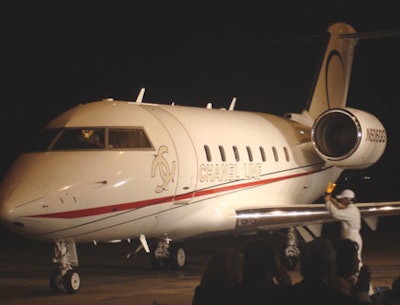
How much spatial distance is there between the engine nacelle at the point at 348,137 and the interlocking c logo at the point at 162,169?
5067 mm

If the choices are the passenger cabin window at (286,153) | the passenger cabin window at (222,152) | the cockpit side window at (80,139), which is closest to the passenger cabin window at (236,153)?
the passenger cabin window at (222,152)

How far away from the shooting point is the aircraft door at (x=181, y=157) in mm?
16516

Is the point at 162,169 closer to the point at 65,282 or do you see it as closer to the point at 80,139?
the point at 80,139

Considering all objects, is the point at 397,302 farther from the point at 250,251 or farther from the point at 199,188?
the point at 199,188

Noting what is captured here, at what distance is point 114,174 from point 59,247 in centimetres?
147

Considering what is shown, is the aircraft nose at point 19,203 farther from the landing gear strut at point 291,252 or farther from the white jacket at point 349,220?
the landing gear strut at point 291,252

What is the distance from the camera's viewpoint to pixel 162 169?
1603cm

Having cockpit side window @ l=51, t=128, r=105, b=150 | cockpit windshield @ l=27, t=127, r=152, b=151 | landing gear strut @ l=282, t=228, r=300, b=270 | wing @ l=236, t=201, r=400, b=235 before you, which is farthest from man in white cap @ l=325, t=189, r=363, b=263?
landing gear strut @ l=282, t=228, r=300, b=270

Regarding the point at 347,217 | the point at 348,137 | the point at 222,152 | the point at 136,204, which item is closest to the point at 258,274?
the point at 347,217

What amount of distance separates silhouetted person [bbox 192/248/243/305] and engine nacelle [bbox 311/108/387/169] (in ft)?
42.4

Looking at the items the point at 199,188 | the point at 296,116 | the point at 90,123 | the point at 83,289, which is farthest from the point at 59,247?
the point at 296,116

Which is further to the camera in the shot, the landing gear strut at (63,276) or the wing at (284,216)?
the wing at (284,216)

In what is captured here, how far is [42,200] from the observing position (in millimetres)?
13930

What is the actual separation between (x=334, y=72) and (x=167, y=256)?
781cm
